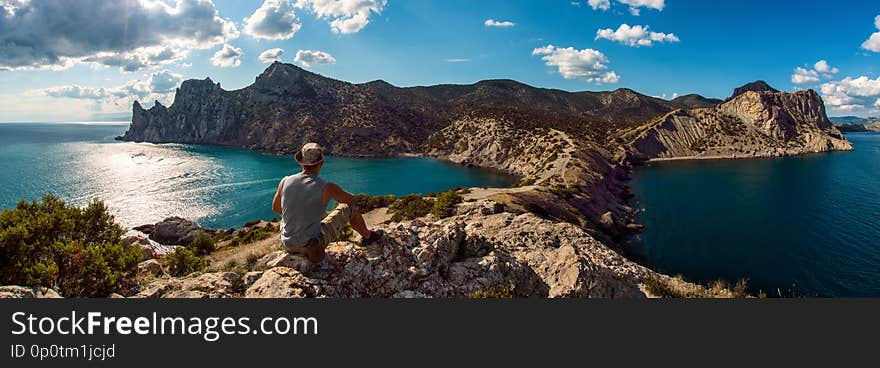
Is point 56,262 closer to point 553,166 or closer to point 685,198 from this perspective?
point 685,198

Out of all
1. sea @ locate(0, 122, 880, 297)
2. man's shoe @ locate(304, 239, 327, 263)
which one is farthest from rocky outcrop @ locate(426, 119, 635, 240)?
man's shoe @ locate(304, 239, 327, 263)

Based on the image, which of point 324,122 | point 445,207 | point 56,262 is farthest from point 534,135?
point 56,262

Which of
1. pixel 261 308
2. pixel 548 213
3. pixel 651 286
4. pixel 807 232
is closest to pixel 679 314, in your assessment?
pixel 261 308

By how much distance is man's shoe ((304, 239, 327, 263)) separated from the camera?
6.99m

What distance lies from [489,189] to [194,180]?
229 feet

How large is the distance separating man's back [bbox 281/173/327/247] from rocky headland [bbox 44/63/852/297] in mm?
585

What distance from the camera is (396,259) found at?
8.73 m

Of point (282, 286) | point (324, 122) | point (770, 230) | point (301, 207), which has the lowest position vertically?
point (770, 230)

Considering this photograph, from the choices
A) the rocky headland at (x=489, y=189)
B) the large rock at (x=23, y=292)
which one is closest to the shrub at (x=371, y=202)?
the rocky headland at (x=489, y=189)

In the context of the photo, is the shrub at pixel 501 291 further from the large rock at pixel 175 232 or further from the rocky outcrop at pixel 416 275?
the large rock at pixel 175 232

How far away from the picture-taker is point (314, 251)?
7055 mm

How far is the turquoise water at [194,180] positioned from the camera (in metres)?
62.1

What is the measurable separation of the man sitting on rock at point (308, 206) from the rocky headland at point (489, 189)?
1.43 feet

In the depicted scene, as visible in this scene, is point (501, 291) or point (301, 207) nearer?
point (301, 207)
